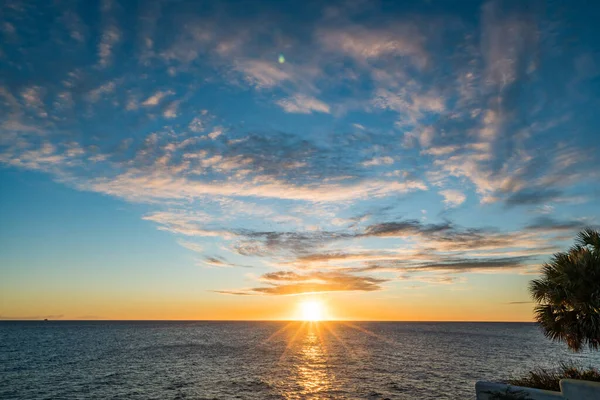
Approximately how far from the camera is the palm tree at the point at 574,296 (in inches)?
748

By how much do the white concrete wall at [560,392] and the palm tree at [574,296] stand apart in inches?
69.2

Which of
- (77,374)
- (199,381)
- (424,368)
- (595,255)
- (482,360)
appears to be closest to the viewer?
(595,255)

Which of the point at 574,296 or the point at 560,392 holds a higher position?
the point at 574,296

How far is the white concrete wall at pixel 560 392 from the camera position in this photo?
18316 mm

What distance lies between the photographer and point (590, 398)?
18.2 m

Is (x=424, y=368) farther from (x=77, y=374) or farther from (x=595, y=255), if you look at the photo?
(x=77, y=374)

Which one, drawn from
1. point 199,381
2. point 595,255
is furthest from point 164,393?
point 595,255

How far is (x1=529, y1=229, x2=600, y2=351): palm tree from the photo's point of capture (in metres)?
19.0

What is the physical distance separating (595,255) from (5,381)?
6218 centimetres

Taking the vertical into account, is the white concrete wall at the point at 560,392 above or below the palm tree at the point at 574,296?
below

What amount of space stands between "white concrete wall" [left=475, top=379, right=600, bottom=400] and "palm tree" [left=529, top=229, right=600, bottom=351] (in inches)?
69.2

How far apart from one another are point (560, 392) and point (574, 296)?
530 centimetres

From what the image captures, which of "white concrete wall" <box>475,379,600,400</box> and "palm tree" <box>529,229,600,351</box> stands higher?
"palm tree" <box>529,229,600,351</box>

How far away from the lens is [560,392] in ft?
66.0
